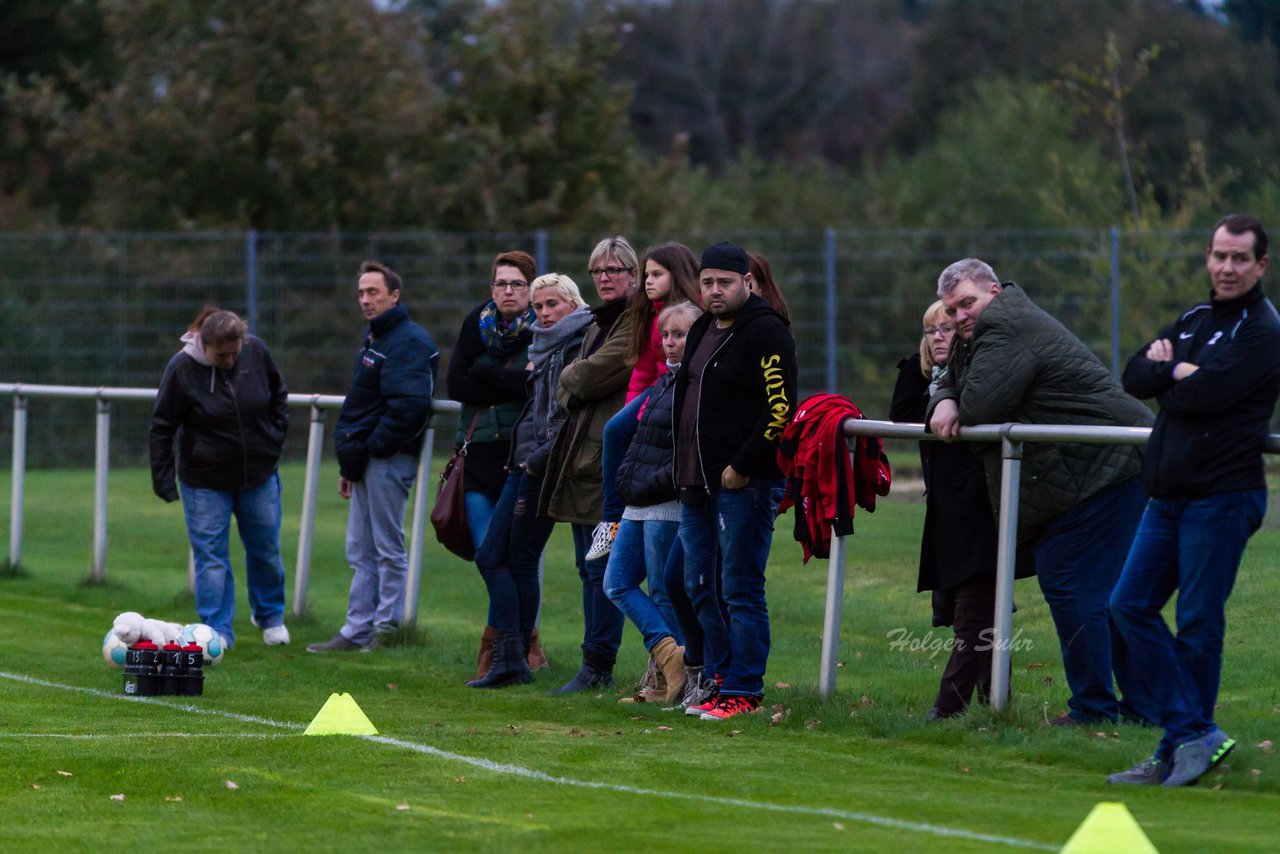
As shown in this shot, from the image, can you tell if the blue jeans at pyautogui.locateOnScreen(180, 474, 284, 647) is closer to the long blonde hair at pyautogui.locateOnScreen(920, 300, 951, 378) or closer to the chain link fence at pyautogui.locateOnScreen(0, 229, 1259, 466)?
the long blonde hair at pyautogui.locateOnScreen(920, 300, 951, 378)

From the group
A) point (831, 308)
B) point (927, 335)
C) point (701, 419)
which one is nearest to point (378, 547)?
point (701, 419)

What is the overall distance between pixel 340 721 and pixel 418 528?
330 cm

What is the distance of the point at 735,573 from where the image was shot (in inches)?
337

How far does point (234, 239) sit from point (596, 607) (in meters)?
13.3

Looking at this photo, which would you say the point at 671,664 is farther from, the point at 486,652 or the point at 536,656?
the point at 536,656

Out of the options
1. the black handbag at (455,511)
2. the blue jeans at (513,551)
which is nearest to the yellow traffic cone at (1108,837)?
the blue jeans at (513,551)

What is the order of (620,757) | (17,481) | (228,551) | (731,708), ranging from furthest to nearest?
(17,481) → (228,551) → (731,708) → (620,757)

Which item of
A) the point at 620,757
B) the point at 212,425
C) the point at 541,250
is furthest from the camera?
the point at 541,250

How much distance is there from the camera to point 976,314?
8055 millimetres

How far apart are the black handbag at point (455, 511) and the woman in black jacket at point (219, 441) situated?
131 cm

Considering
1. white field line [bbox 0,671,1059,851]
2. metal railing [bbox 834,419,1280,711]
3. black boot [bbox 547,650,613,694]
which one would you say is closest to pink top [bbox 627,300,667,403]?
metal railing [bbox 834,419,1280,711]

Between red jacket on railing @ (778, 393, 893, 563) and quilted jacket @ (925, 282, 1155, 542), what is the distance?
650mm

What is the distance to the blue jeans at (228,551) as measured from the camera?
11352 mm

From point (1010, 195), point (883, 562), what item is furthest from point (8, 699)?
point (1010, 195)
